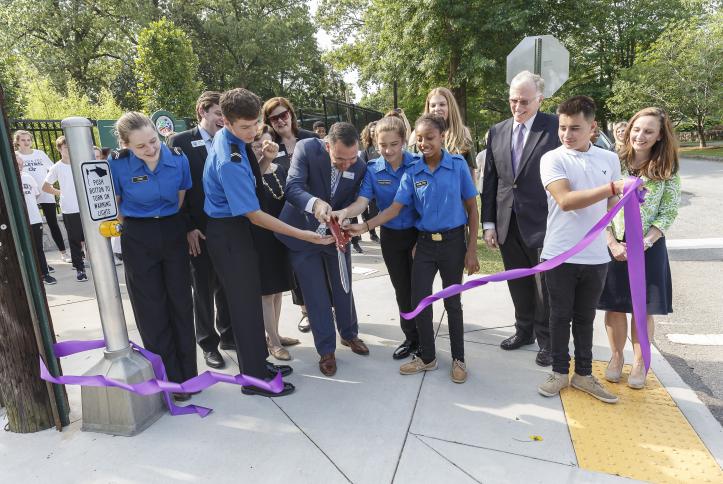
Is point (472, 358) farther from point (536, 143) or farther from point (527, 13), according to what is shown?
point (527, 13)

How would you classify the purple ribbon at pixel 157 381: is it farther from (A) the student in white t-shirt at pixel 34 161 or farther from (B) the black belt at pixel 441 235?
(A) the student in white t-shirt at pixel 34 161

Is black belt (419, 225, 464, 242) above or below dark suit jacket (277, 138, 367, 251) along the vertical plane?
below

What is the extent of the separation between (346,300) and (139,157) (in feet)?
5.75

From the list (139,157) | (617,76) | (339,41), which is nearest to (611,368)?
(139,157)

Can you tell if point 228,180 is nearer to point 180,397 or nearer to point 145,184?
point 145,184

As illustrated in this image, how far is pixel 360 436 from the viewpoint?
8.84 feet

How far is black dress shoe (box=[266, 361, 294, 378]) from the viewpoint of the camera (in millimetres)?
3404

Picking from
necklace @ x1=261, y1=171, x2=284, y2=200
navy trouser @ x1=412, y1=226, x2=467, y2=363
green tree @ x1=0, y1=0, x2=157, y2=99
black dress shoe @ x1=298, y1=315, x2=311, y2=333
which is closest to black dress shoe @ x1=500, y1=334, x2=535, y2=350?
navy trouser @ x1=412, y1=226, x2=467, y2=363

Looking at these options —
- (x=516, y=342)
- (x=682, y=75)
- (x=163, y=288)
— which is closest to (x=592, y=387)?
(x=516, y=342)

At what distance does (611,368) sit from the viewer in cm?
326

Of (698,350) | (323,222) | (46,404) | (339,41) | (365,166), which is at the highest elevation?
(339,41)

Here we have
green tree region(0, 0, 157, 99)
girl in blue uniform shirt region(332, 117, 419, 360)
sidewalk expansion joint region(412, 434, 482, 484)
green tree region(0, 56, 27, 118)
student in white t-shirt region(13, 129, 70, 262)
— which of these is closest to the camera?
sidewalk expansion joint region(412, 434, 482, 484)

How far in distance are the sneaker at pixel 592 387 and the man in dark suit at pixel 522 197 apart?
15.3 inches

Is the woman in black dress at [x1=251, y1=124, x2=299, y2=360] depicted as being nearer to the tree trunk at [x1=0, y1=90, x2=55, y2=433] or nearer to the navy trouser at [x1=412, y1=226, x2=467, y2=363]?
the navy trouser at [x1=412, y1=226, x2=467, y2=363]
